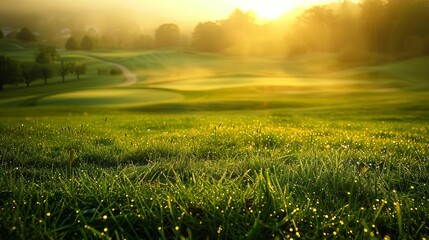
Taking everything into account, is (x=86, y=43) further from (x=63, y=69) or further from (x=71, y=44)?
(x=63, y=69)

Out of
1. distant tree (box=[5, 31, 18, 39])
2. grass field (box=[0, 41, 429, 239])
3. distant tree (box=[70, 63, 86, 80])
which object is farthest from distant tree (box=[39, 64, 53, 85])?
grass field (box=[0, 41, 429, 239])

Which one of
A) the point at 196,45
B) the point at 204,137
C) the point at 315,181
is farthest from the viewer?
the point at 196,45

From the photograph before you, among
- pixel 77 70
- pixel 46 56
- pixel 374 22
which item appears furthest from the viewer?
pixel 374 22

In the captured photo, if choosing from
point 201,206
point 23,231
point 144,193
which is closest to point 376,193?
point 201,206

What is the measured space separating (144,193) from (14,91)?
42.3 metres

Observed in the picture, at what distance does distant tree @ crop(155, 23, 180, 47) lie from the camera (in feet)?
253

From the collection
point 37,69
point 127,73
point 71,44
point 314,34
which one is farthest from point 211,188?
point 314,34

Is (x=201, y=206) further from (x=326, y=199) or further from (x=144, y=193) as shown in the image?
(x=326, y=199)

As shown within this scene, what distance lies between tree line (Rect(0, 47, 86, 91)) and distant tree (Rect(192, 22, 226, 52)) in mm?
32112

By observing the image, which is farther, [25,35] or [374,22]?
[374,22]

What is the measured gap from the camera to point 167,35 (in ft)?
262

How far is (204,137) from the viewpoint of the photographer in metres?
9.24

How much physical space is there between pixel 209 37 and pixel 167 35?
9853 millimetres

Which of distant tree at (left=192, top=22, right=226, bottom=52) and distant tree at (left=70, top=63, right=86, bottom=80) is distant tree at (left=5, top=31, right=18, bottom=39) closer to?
distant tree at (left=70, top=63, right=86, bottom=80)
